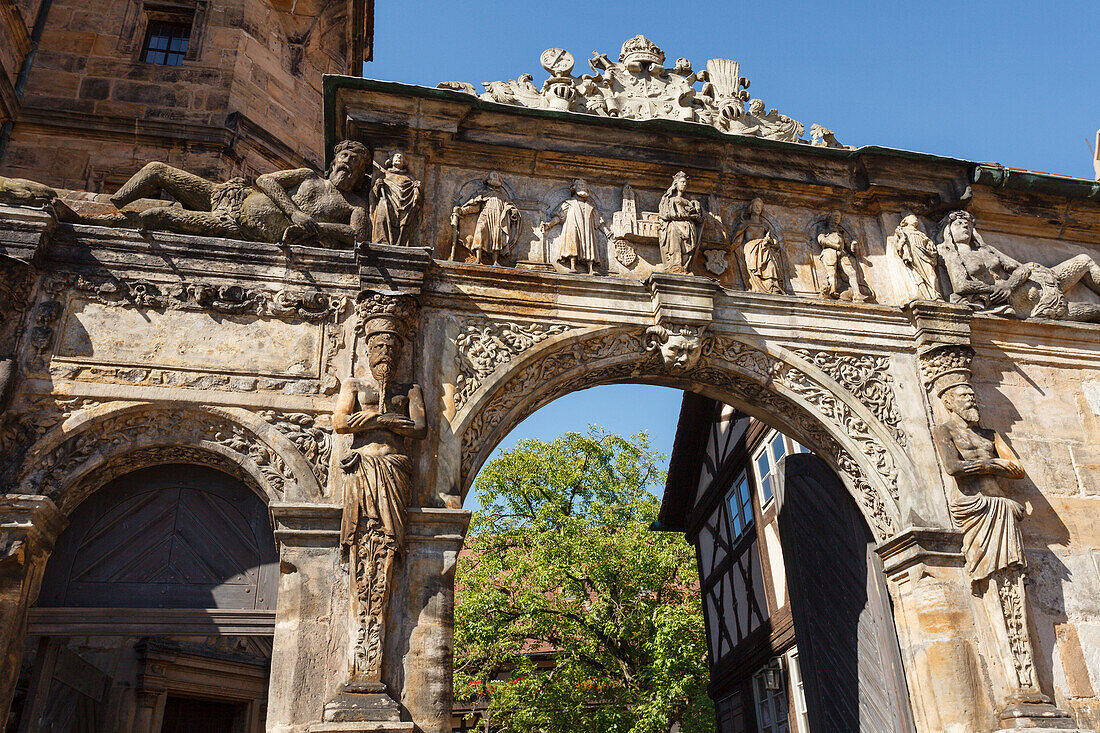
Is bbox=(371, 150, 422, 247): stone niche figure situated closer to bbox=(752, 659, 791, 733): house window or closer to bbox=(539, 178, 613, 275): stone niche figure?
bbox=(539, 178, 613, 275): stone niche figure

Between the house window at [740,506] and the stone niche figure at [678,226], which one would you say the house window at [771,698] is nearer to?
the house window at [740,506]

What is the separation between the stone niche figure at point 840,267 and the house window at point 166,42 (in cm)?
804

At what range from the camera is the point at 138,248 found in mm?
5754

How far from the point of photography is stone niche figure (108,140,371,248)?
5902 millimetres

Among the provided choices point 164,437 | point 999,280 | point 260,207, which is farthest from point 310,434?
point 999,280

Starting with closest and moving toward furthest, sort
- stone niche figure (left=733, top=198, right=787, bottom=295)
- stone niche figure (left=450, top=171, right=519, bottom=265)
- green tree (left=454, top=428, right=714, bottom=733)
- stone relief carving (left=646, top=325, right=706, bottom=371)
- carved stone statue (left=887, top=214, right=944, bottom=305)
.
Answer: stone relief carving (left=646, top=325, right=706, bottom=371) → stone niche figure (left=450, top=171, right=519, bottom=265) → stone niche figure (left=733, top=198, right=787, bottom=295) → carved stone statue (left=887, top=214, right=944, bottom=305) → green tree (left=454, top=428, right=714, bottom=733)

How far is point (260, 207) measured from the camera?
19.6ft

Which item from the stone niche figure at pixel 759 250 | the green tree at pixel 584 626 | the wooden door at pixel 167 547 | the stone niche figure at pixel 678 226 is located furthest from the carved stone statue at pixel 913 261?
the green tree at pixel 584 626

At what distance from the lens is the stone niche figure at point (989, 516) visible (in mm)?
5695

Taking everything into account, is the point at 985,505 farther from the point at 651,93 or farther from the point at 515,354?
the point at 651,93

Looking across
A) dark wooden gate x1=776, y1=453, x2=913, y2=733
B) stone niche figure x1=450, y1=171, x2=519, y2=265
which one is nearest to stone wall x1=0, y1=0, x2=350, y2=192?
stone niche figure x1=450, y1=171, x2=519, y2=265

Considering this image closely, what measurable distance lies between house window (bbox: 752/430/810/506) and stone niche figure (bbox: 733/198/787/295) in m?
2.71

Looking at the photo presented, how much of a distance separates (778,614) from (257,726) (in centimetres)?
655

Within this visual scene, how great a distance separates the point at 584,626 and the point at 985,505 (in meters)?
9.00
